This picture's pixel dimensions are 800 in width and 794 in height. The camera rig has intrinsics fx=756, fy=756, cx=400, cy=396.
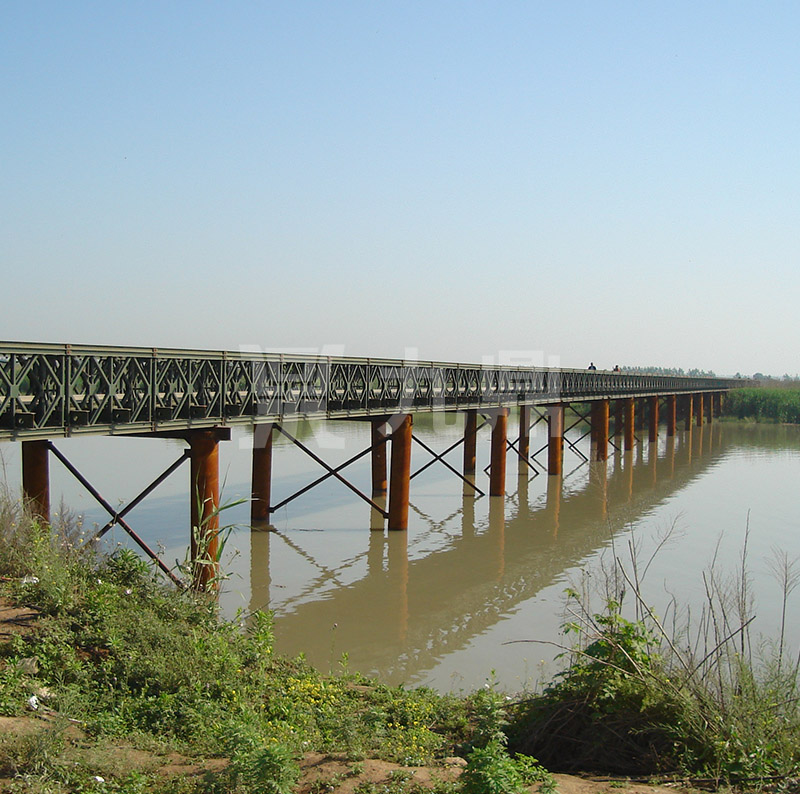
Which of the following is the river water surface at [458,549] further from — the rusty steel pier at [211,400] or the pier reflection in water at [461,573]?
the rusty steel pier at [211,400]

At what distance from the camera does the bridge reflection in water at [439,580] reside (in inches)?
396

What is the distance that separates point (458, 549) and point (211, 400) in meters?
6.64

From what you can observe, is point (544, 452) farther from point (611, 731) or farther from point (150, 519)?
point (611, 731)

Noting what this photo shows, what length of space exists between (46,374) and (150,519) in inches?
337

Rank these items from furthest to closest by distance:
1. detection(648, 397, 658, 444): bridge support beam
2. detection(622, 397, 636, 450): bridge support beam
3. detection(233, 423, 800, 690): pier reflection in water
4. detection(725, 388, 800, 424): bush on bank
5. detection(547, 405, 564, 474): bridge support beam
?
detection(725, 388, 800, 424): bush on bank
detection(648, 397, 658, 444): bridge support beam
detection(622, 397, 636, 450): bridge support beam
detection(547, 405, 564, 474): bridge support beam
detection(233, 423, 800, 690): pier reflection in water

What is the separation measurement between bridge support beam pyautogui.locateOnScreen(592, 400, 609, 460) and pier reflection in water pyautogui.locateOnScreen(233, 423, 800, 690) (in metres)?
6.04

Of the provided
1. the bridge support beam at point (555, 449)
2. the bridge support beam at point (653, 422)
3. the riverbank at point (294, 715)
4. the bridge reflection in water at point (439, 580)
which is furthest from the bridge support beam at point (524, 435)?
the riverbank at point (294, 715)

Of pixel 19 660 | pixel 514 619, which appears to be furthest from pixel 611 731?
pixel 514 619

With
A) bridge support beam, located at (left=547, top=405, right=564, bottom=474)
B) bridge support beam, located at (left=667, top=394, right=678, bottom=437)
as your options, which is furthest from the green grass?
bridge support beam, located at (left=667, top=394, right=678, bottom=437)

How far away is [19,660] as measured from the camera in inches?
237

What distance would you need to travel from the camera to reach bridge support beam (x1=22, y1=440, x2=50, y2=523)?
10.2 m

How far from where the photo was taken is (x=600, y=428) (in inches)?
1257

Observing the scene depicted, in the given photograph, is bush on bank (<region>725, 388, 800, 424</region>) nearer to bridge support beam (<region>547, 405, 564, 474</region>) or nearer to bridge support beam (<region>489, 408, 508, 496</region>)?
bridge support beam (<region>547, 405, 564, 474</region>)

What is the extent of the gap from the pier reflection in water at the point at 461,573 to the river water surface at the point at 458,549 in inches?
1.7
